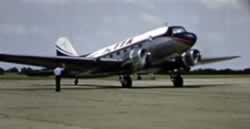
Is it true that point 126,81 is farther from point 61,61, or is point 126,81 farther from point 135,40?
point 61,61

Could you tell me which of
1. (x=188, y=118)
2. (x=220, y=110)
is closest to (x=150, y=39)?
(x=220, y=110)

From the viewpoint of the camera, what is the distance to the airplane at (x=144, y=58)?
37.1 meters

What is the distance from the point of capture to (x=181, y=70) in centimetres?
3875

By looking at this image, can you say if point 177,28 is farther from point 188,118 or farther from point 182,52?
point 188,118

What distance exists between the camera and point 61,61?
3900 centimetres

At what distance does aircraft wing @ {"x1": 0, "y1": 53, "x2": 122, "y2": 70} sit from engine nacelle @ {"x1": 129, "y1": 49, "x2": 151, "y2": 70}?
153 centimetres

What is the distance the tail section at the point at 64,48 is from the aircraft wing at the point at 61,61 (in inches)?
548

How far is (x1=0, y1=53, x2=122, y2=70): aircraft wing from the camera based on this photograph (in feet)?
124

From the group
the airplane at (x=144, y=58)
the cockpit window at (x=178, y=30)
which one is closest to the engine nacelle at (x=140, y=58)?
the airplane at (x=144, y=58)

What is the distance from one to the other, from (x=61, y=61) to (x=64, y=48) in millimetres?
16719

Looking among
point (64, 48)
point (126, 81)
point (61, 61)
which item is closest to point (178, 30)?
point (126, 81)

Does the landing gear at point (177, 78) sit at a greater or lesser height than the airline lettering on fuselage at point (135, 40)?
lesser

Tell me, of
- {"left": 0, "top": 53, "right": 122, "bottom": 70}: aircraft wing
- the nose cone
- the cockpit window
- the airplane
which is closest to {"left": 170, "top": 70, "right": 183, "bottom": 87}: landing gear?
the airplane

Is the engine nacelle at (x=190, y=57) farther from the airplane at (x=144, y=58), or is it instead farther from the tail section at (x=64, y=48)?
the tail section at (x=64, y=48)
